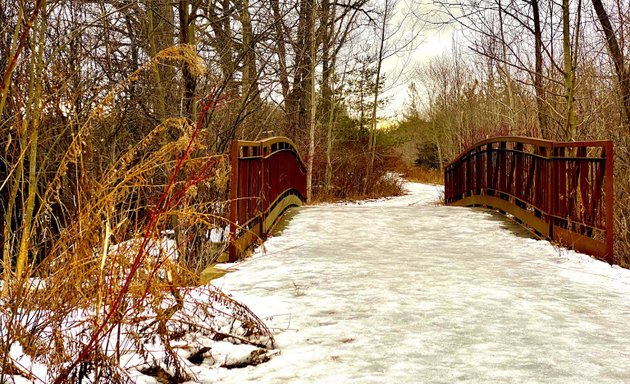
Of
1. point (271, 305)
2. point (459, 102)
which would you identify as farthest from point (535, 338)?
point (459, 102)

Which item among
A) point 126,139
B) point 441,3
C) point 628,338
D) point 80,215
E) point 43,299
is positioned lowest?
point 628,338

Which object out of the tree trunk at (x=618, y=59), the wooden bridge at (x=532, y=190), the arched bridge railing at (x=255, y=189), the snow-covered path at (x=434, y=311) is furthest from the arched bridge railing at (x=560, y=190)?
the arched bridge railing at (x=255, y=189)

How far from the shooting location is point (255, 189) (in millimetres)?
6820

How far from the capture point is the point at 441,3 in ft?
34.4

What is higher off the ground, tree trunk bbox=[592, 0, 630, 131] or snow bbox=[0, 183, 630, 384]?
tree trunk bbox=[592, 0, 630, 131]

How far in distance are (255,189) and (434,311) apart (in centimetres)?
327

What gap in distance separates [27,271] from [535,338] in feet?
9.49

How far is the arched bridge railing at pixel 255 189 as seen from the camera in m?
5.85

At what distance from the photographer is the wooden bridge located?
6.02 m

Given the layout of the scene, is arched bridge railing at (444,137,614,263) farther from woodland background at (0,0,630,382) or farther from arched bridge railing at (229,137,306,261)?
arched bridge railing at (229,137,306,261)

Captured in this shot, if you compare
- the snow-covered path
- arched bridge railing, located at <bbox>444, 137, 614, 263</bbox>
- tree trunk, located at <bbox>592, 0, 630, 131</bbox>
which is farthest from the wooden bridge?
tree trunk, located at <bbox>592, 0, 630, 131</bbox>

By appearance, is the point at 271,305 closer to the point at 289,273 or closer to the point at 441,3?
the point at 289,273

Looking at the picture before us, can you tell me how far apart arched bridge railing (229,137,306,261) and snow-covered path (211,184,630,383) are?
1.10ft

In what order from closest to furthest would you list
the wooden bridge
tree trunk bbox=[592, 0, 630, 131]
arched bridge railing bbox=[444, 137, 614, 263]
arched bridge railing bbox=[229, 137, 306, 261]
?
arched bridge railing bbox=[229, 137, 306, 261] < the wooden bridge < arched bridge railing bbox=[444, 137, 614, 263] < tree trunk bbox=[592, 0, 630, 131]
